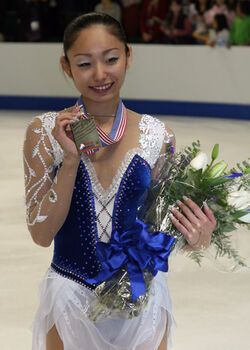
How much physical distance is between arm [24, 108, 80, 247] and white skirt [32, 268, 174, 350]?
0.54 ft

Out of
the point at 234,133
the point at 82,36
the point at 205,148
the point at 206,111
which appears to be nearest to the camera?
the point at 82,36

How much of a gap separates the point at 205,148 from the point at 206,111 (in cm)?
253

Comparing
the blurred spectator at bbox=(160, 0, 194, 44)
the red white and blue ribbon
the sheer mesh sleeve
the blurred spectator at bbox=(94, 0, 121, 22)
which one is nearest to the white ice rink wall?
the blurred spectator at bbox=(160, 0, 194, 44)

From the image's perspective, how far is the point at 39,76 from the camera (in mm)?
10438

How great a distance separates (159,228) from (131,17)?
9470mm

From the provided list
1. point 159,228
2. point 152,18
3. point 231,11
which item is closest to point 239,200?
point 159,228

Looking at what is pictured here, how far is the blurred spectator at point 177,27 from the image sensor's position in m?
9.99

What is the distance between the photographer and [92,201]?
70.6 inches

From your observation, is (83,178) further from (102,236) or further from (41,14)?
(41,14)

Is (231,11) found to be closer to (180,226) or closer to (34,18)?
(34,18)

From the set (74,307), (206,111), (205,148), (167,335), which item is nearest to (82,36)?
Result: (74,307)

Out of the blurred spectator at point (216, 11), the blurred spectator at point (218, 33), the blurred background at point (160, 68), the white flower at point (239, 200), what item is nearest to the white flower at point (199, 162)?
the white flower at point (239, 200)

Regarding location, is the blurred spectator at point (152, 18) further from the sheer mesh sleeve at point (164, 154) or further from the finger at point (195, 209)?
the finger at point (195, 209)

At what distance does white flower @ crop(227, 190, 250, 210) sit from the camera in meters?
1.70
